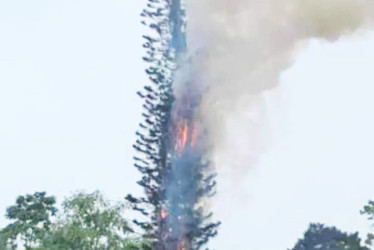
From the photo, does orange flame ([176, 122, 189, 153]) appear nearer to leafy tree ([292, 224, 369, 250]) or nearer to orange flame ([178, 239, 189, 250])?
orange flame ([178, 239, 189, 250])

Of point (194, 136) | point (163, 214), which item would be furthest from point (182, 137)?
point (163, 214)

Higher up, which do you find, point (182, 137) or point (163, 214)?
point (182, 137)

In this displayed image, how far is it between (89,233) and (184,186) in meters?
15.5

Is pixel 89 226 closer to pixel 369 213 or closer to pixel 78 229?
pixel 78 229

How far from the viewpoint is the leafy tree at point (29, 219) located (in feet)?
164

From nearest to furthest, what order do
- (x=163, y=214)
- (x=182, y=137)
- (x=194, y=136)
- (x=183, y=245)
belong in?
(x=183, y=245) < (x=194, y=136) < (x=163, y=214) < (x=182, y=137)

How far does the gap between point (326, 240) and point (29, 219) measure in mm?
23567

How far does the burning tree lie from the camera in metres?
32.6

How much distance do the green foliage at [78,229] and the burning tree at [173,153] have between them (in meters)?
11.0

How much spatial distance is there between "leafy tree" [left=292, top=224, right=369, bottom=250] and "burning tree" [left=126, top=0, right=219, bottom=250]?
2237 centimetres

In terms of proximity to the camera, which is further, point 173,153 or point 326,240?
point 326,240

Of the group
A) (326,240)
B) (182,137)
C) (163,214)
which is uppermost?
(326,240)

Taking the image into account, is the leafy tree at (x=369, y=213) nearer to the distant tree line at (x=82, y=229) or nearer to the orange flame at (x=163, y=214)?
the distant tree line at (x=82, y=229)

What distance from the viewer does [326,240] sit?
52469 mm
